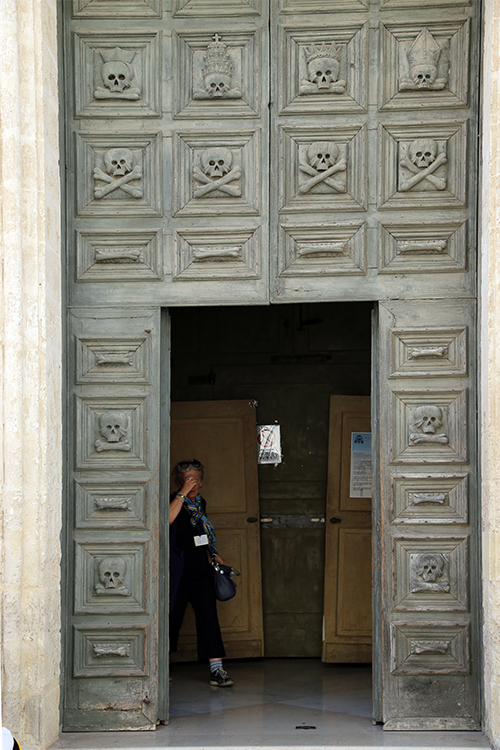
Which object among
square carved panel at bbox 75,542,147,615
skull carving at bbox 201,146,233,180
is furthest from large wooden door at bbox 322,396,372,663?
skull carving at bbox 201,146,233,180

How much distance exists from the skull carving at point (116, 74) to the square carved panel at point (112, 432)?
5.80ft

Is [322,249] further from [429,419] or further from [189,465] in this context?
[189,465]

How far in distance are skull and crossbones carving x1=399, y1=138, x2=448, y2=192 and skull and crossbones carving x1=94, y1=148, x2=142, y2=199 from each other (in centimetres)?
149

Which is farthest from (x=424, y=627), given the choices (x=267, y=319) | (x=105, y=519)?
(x=267, y=319)

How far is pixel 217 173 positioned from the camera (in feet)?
14.8

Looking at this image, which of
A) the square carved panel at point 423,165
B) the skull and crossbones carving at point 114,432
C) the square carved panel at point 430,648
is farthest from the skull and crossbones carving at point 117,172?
the square carved panel at point 430,648

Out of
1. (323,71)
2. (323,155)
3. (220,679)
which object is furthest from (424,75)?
(220,679)

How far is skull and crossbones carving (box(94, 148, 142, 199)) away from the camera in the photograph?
4.51 meters

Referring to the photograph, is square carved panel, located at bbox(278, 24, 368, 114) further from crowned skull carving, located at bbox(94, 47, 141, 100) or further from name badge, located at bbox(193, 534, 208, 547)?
name badge, located at bbox(193, 534, 208, 547)

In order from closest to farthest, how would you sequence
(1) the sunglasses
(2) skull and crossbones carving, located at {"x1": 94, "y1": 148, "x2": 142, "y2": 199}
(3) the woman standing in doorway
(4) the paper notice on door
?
(2) skull and crossbones carving, located at {"x1": 94, "y1": 148, "x2": 142, "y2": 199} → (3) the woman standing in doorway → (1) the sunglasses → (4) the paper notice on door

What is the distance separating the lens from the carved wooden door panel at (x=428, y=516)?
430cm

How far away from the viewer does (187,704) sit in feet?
16.7

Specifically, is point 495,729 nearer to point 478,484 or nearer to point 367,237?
point 478,484

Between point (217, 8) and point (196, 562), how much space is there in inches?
149
